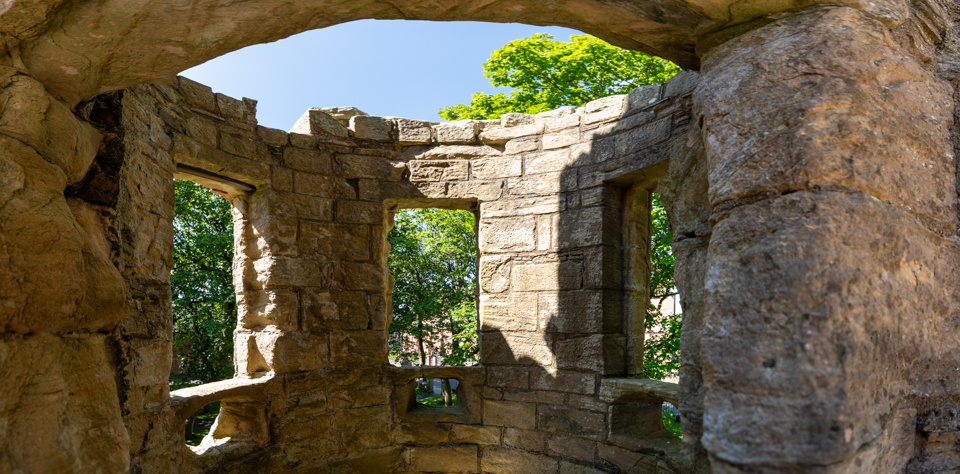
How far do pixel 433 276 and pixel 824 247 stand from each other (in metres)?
9.49

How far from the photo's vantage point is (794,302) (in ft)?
5.07

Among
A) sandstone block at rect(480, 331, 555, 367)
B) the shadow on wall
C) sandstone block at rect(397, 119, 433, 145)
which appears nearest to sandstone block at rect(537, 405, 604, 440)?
the shadow on wall

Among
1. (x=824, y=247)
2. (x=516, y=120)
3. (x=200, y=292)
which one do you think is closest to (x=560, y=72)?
(x=516, y=120)

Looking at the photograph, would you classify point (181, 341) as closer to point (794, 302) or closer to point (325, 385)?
point (325, 385)

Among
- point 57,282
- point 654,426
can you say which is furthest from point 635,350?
point 57,282

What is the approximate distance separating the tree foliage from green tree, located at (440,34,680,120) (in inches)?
95.9

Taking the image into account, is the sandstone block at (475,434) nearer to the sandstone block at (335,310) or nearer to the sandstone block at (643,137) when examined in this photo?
the sandstone block at (335,310)

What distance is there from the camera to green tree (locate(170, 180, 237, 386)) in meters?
9.02

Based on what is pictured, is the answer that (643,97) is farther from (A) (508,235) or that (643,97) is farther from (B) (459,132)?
(B) (459,132)

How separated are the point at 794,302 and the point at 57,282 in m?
2.18

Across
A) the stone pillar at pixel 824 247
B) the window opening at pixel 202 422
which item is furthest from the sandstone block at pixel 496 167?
the window opening at pixel 202 422

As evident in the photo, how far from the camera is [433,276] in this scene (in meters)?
→ 10.9

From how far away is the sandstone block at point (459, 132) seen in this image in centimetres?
511

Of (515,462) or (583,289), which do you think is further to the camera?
(515,462)
